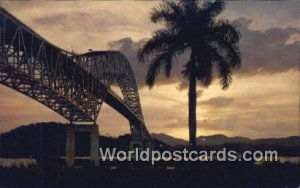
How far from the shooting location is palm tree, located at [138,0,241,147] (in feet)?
97.0

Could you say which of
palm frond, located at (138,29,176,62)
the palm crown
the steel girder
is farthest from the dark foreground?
the steel girder

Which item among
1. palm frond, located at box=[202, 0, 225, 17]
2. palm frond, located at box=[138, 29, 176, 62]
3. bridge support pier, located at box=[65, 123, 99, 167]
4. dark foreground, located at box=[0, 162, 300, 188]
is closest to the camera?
dark foreground, located at box=[0, 162, 300, 188]

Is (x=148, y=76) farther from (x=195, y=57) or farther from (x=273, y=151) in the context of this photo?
(x=273, y=151)

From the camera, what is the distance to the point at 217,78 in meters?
30.5

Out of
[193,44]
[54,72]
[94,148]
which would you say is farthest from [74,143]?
[193,44]

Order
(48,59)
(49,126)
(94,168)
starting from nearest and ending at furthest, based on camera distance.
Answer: (94,168) < (49,126) < (48,59)

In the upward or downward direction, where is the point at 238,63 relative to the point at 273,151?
upward

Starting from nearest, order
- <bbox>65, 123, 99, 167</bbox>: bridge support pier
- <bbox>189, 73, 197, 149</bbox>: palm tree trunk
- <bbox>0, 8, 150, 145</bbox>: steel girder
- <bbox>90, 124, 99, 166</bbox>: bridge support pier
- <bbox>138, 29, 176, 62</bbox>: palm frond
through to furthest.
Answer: <bbox>189, 73, 197, 149</bbox>: palm tree trunk
<bbox>138, 29, 176, 62</bbox>: palm frond
<bbox>90, 124, 99, 166</bbox>: bridge support pier
<bbox>65, 123, 99, 167</bbox>: bridge support pier
<bbox>0, 8, 150, 145</bbox>: steel girder

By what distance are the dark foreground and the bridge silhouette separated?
218 inches

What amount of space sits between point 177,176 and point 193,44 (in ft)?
24.5

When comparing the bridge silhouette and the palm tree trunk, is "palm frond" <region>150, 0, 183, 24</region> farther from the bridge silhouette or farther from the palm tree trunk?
the bridge silhouette

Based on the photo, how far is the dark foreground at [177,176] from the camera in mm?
26062

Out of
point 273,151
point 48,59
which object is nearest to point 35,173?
point 273,151

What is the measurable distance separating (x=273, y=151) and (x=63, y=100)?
86.8ft
